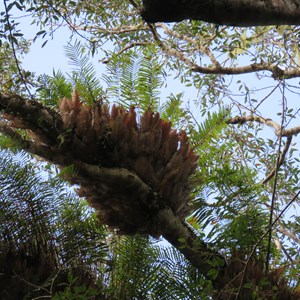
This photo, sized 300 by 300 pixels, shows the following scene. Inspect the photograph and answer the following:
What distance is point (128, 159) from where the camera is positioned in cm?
335

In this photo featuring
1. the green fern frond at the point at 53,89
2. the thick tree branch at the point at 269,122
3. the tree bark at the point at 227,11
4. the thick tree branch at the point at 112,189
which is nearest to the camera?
the tree bark at the point at 227,11

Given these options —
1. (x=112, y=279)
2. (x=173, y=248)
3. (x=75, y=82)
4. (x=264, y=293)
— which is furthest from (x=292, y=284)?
(x=75, y=82)

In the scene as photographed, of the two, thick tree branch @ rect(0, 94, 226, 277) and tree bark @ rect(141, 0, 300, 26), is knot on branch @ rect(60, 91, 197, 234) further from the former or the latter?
tree bark @ rect(141, 0, 300, 26)

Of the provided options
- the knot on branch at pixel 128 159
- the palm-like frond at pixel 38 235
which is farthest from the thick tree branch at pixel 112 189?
the palm-like frond at pixel 38 235

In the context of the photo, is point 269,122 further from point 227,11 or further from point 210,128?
point 227,11

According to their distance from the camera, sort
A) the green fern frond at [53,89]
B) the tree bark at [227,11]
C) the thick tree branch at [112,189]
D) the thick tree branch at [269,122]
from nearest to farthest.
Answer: the tree bark at [227,11] < the thick tree branch at [112,189] < the green fern frond at [53,89] < the thick tree branch at [269,122]

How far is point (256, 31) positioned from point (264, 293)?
4119 mm

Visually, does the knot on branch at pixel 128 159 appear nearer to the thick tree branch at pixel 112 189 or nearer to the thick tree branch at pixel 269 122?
the thick tree branch at pixel 112 189

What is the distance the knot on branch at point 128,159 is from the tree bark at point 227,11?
3.82ft

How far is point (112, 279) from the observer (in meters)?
3.62

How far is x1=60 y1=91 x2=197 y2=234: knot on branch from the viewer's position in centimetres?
328

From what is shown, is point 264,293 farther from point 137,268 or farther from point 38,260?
point 38,260

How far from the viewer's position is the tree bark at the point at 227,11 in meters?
2.21

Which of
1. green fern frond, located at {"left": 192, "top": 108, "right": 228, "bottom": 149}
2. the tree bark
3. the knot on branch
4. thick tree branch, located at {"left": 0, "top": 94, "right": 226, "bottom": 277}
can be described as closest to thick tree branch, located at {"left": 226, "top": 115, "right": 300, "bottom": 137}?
green fern frond, located at {"left": 192, "top": 108, "right": 228, "bottom": 149}
